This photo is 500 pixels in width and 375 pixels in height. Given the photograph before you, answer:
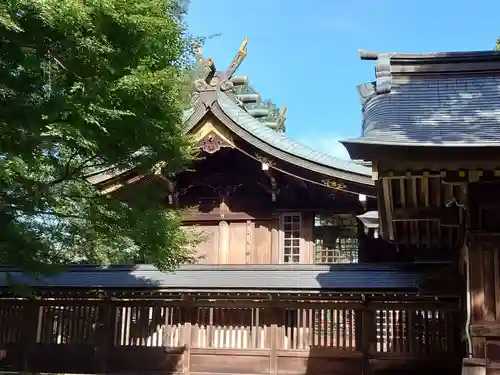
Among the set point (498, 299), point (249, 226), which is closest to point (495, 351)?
point (498, 299)

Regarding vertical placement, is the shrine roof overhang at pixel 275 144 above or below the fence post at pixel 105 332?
above

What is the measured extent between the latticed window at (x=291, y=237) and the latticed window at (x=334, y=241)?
40 cm

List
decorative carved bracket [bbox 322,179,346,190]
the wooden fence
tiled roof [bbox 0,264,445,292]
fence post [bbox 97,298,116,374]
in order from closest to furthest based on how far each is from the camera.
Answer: the wooden fence < tiled roof [bbox 0,264,445,292] < fence post [bbox 97,298,116,374] < decorative carved bracket [bbox 322,179,346,190]

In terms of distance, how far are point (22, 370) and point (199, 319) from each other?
360 cm

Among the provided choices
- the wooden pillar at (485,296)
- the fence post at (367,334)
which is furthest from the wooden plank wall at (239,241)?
the wooden pillar at (485,296)

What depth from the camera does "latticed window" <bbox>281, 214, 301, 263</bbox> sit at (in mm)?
14039

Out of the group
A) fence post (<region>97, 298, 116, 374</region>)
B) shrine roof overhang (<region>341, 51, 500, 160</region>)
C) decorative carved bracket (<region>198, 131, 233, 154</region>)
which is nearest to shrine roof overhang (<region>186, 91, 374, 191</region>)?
decorative carved bracket (<region>198, 131, 233, 154</region>)

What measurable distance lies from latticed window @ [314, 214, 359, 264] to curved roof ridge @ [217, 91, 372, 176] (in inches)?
55.3

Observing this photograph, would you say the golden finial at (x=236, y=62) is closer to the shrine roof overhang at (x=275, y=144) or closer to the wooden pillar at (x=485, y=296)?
the shrine roof overhang at (x=275, y=144)

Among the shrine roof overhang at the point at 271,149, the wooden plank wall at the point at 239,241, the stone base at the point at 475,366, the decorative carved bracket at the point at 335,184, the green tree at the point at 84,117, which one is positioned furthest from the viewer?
the wooden plank wall at the point at 239,241

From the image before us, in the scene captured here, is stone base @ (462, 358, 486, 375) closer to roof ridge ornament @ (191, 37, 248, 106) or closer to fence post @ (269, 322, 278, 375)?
fence post @ (269, 322, 278, 375)

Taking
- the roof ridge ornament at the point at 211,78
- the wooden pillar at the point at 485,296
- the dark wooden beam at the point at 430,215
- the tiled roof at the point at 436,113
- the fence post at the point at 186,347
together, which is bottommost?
the fence post at the point at 186,347

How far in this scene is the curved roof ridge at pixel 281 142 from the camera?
42.5 feet

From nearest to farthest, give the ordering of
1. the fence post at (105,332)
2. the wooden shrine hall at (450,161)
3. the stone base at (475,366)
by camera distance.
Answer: the wooden shrine hall at (450,161) < the stone base at (475,366) < the fence post at (105,332)
